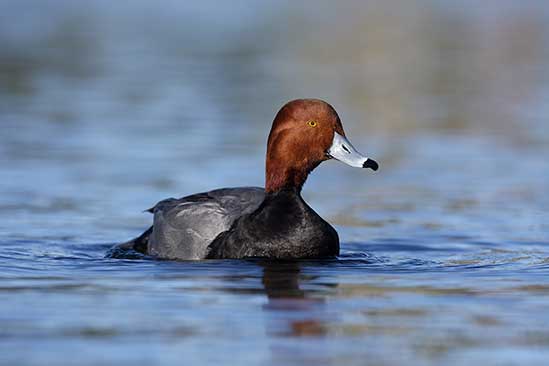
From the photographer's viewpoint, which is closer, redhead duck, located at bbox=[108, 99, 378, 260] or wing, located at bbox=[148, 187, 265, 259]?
redhead duck, located at bbox=[108, 99, 378, 260]

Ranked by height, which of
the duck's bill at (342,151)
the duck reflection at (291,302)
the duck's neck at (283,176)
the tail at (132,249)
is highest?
the duck's bill at (342,151)

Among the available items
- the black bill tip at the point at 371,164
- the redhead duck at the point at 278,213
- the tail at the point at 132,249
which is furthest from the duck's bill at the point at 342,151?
the tail at the point at 132,249

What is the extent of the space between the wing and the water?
1.16ft

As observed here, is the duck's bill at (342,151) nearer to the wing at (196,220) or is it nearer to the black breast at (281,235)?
the black breast at (281,235)

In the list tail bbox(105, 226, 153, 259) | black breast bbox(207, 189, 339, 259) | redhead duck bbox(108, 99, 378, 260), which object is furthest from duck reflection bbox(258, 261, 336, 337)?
tail bbox(105, 226, 153, 259)

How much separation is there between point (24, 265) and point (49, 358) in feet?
10.2

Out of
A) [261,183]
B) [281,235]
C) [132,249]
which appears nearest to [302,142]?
[281,235]

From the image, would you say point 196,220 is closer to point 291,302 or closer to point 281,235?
point 281,235

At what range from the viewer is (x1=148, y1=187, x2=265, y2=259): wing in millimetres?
9602

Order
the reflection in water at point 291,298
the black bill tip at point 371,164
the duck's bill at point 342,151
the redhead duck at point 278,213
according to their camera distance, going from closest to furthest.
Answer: the reflection in water at point 291,298 → the black bill tip at point 371,164 → the redhead duck at point 278,213 → the duck's bill at point 342,151

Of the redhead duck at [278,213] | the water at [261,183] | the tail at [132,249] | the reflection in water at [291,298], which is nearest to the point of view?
the water at [261,183]

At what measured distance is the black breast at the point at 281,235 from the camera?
30.1 feet

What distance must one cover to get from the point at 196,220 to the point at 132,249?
729 mm

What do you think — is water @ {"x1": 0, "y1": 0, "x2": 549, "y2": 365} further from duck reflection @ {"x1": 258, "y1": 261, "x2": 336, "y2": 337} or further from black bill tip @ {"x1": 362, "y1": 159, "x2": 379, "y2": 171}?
black bill tip @ {"x1": 362, "y1": 159, "x2": 379, "y2": 171}
